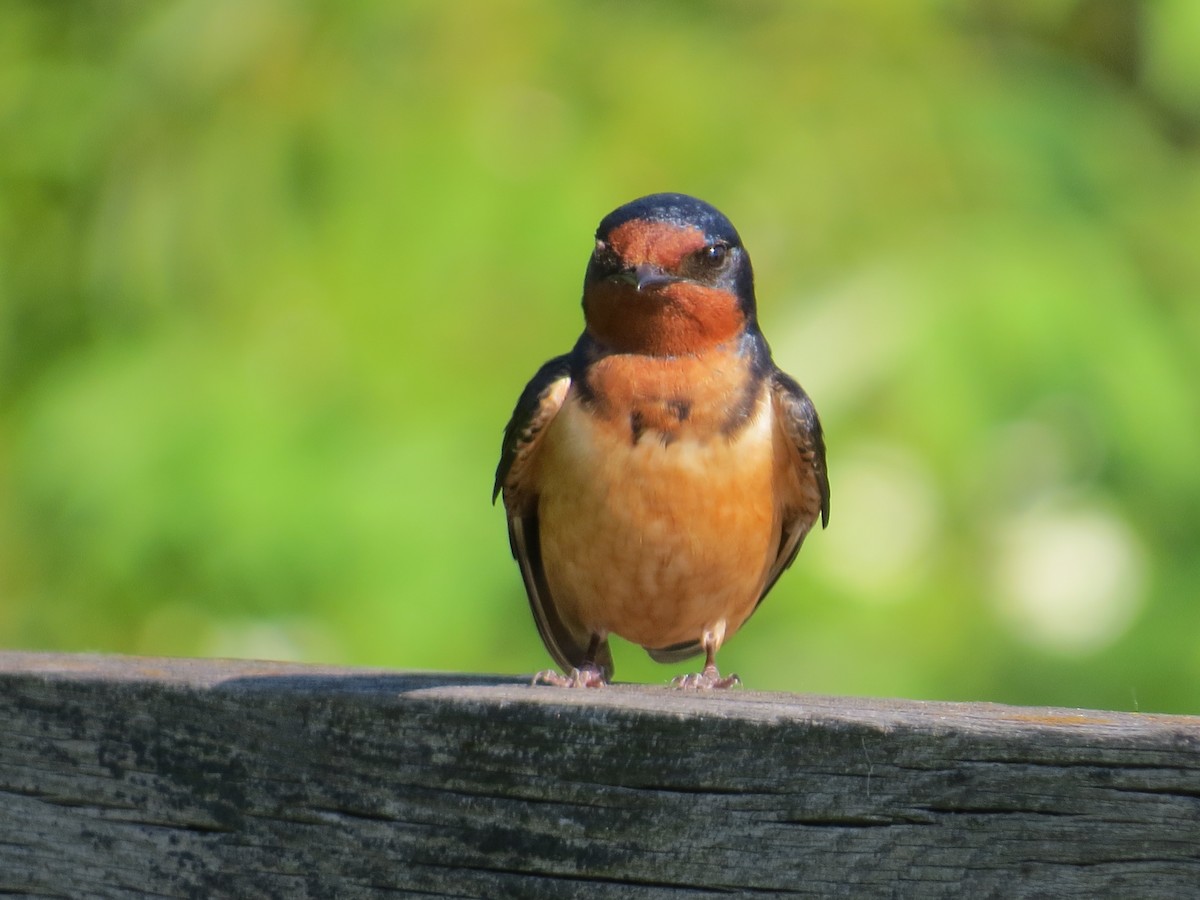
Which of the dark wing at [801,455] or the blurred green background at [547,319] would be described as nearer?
the dark wing at [801,455]

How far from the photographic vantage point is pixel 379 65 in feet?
15.7

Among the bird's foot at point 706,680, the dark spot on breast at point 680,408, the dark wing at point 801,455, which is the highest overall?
the dark spot on breast at point 680,408

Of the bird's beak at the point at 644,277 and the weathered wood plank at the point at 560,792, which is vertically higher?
the bird's beak at the point at 644,277

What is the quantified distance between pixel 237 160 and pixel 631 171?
1.13 metres

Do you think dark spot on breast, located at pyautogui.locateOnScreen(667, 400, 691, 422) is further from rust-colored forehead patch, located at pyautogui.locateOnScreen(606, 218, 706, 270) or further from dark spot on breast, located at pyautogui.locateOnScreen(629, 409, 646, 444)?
rust-colored forehead patch, located at pyautogui.locateOnScreen(606, 218, 706, 270)

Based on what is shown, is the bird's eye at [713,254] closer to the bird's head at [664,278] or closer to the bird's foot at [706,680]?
the bird's head at [664,278]

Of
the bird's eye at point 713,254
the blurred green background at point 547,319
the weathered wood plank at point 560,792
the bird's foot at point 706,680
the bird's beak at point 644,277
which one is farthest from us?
the blurred green background at point 547,319

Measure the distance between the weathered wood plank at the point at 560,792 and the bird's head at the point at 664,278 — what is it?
1.31 metres

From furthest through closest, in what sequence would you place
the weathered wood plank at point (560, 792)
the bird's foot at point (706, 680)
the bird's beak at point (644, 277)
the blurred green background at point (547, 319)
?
the blurred green background at point (547, 319)
the bird's beak at point (644, 277)
the bird's foot at point (706, 680)
the weathered wood plank at point (560, 792)

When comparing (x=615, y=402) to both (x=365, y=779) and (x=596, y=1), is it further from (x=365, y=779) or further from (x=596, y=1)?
(x=596, y=1)

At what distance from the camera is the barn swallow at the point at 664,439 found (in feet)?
11.3

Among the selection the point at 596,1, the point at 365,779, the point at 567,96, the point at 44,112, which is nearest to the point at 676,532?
the point at 365,779

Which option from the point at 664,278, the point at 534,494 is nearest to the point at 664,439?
the point at 664,278

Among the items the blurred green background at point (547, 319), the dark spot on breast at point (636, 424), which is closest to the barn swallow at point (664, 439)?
the dark spot on breast at point (636, 424)
